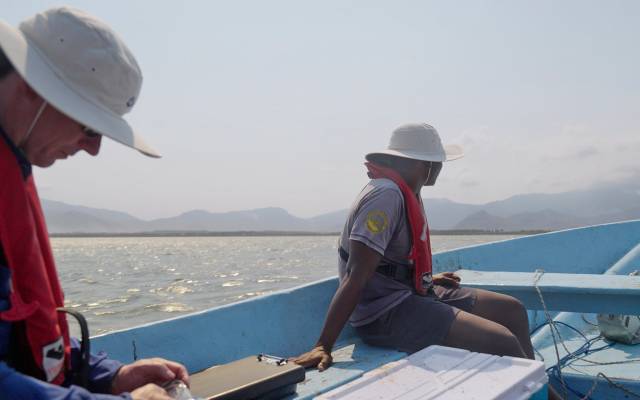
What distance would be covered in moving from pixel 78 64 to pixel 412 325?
6.67 ft

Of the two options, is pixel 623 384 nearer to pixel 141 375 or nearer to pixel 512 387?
pixel 512 387

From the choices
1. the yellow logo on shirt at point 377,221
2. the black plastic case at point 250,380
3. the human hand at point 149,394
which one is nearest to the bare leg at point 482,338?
the yellow logo on shirt at point 377,221

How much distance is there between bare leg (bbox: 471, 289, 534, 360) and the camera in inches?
122

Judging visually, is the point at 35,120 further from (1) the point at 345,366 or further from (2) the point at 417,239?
(2) the point at 417,239

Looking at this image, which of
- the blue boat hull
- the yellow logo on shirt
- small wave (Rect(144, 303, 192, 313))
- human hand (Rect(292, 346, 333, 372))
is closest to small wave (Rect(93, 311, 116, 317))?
small wave (Rect(144, 303, 192, 313))

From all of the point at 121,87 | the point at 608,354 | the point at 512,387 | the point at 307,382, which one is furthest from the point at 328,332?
the point at 608,354

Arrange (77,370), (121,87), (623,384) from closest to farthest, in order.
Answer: (121,87) < (77,370) < (623,384)

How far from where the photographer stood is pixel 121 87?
1344 mm

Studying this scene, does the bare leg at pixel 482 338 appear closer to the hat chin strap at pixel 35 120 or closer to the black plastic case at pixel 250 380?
the black plastic case at pixel 250 380

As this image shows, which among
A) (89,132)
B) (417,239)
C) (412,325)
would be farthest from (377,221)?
(89,132)

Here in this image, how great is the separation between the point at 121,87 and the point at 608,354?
3.66 meters

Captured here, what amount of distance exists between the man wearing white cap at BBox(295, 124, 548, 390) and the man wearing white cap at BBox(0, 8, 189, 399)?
4.63ft

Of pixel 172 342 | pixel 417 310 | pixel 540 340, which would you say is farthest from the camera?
pixel 540 340

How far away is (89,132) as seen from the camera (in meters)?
1.33
